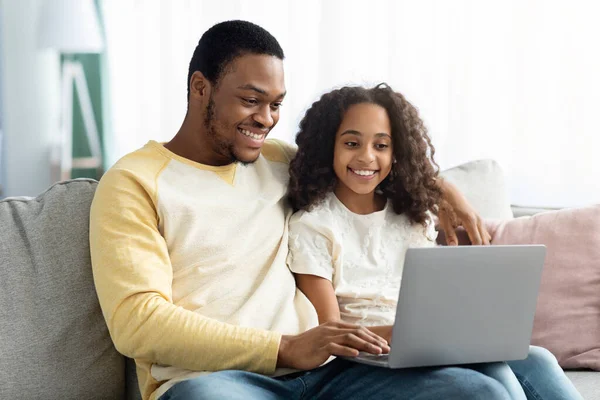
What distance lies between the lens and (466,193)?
228 cm

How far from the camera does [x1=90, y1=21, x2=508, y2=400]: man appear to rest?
1.55 meters

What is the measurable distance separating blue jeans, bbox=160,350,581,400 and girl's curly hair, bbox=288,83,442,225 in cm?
44

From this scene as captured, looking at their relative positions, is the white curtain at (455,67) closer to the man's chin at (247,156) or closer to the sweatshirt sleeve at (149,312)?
the man's chin at (247,156)

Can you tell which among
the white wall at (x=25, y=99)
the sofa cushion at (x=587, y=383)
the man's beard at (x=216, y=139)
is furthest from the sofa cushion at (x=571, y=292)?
the white wall at (x=25, y=99)

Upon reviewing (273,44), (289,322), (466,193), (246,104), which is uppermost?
(273,44)

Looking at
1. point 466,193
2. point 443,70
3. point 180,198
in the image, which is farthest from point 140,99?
point 180,198

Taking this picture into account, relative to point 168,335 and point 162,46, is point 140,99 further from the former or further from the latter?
point 168,335

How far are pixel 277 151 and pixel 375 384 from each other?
65cm

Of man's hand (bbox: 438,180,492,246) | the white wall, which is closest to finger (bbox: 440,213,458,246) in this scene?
man's hand (bbox: 438,180,492,246)

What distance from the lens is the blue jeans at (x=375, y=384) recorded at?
4.85ft

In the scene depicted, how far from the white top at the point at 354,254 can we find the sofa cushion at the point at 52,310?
436 millimetres

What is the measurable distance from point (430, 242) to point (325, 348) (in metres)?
0.53

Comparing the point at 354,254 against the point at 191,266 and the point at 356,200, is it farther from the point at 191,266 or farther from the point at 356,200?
the point at 191,266

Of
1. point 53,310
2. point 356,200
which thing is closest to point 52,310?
point 53,310
